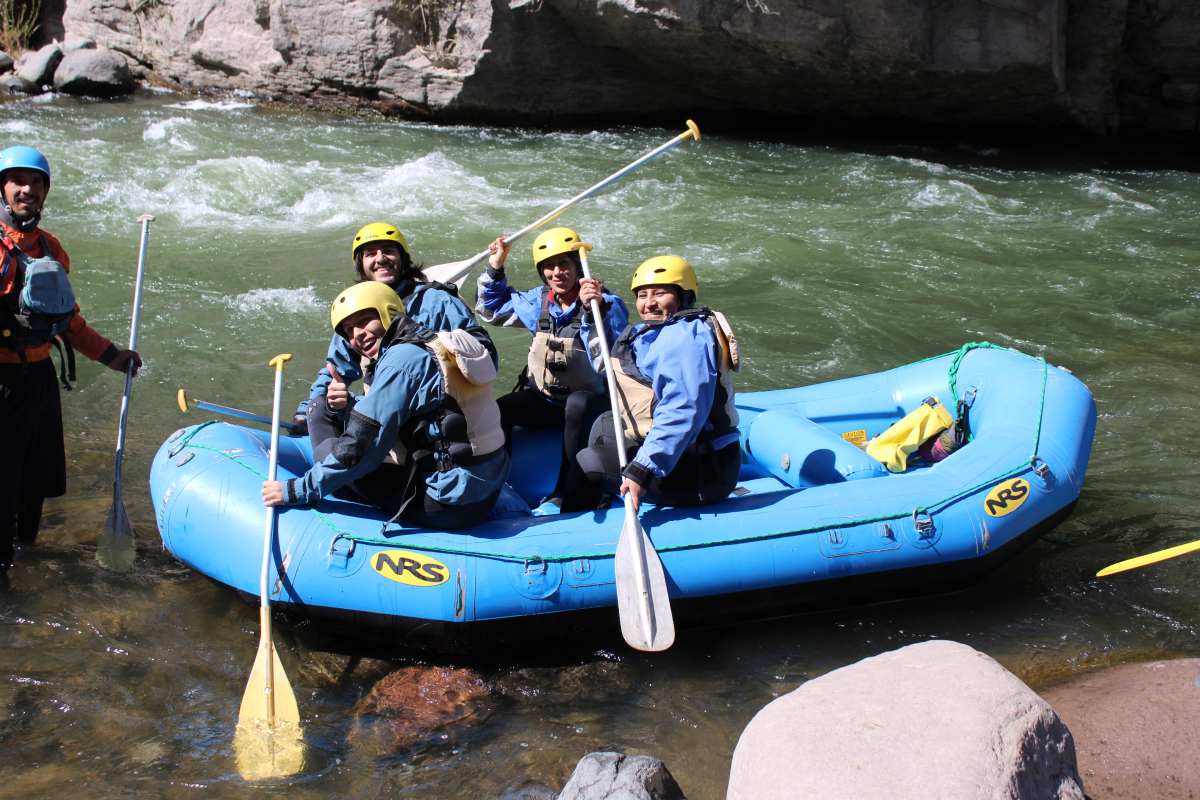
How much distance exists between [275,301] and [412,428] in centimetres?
407

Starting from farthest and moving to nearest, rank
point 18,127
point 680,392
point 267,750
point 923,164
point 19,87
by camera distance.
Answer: point 19,87 < point 923,164 < point 18,127 < point 680,392 < point 267,750

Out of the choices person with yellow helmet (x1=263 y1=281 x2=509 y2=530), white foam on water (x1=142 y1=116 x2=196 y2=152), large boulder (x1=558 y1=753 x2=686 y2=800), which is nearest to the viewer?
large boulder (x1=558 y1=753 x2=686 y2=800)

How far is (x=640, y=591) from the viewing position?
3918 mm

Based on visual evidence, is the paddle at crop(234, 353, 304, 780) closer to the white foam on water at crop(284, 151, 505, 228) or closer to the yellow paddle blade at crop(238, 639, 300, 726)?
the yellow paddle blade at crop(238, 639, 300, 726)

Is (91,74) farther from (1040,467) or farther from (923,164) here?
(1040,467)

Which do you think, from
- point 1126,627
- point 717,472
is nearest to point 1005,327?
point 1126,627

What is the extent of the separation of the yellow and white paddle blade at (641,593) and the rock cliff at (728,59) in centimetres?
907

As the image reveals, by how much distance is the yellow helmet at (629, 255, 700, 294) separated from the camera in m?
4.21

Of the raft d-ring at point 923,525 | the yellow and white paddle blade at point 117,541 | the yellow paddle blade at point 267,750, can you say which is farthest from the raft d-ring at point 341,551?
the raft d-ring at point 923,525

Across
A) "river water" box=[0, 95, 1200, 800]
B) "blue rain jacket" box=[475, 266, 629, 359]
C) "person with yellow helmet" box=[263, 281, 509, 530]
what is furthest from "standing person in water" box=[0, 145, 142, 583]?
"blue rain jacket" box=[475, 266, 629, 359]

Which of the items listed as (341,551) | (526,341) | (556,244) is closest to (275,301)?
(526,341)

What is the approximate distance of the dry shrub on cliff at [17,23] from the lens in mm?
14344

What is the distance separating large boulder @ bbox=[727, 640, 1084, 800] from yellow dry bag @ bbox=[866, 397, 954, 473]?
6.63 ft

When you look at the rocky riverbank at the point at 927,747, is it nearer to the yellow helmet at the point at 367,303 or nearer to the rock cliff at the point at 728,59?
the yellow helmet at the point at 367,303
